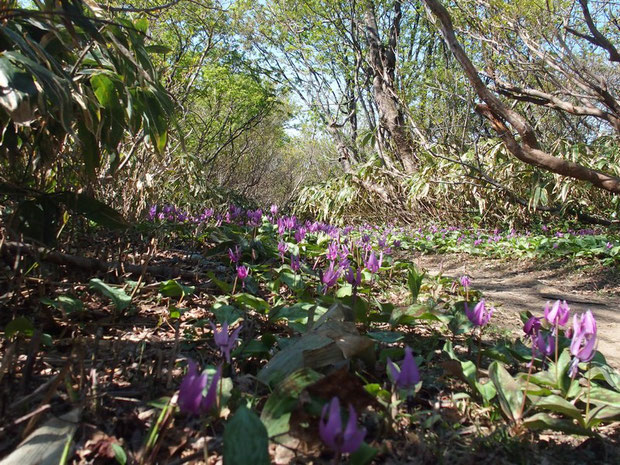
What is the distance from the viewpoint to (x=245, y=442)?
0.80m

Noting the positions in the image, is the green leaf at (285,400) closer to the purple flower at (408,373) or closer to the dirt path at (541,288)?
the purple flower at (408,373)

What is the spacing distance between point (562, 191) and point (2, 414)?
7.17 meters

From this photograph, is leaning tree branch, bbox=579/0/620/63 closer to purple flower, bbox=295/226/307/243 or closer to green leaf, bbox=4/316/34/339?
purple flower, bbox=295/226/307/243

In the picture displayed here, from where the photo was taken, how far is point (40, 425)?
0.96 metres

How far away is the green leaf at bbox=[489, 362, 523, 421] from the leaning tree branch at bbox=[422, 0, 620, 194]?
10.4 feet

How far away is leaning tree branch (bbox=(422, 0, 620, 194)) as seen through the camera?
380 centimetres

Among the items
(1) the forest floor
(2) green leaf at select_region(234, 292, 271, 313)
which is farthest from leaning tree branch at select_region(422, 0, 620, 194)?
(2) green leaf at select_region(234, 292, 271, 313)

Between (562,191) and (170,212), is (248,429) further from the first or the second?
(562,191)

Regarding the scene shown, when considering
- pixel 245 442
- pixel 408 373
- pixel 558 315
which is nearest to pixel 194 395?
pixel 245 442

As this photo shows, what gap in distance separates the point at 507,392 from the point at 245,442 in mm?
771

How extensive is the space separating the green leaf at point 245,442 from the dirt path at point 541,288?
5.68 feet

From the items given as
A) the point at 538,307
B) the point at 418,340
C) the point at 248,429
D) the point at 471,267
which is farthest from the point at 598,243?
the point at 248,429

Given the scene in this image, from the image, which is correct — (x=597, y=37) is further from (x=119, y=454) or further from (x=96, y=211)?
(x=119, y=454)

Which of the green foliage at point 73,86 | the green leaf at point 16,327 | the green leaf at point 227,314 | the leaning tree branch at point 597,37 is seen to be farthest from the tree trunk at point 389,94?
the green leaf at point 16,327
